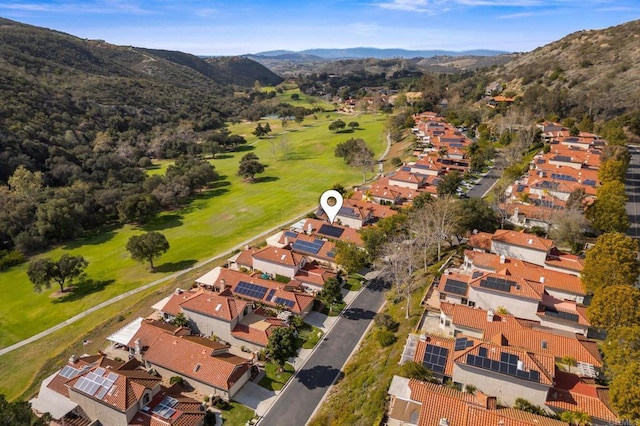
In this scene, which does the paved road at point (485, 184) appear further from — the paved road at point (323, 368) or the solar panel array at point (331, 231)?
the paved road at point (323, 368)

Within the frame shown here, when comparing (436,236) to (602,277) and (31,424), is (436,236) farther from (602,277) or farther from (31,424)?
(31,424)

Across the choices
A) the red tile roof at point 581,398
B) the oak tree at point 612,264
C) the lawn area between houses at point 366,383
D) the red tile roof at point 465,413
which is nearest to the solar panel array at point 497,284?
the oak tree at point 612,264

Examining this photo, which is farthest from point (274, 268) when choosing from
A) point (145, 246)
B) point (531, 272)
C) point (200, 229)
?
point (200, 229)

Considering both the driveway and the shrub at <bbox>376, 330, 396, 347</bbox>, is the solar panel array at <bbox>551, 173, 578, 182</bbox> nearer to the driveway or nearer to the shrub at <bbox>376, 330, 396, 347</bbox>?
the shrub at <bbox>376, 330, 396, 347</bbox>

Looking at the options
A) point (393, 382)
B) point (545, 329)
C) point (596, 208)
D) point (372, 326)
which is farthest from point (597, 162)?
point (393, 382)

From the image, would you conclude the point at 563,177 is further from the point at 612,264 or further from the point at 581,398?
the point at 581,398

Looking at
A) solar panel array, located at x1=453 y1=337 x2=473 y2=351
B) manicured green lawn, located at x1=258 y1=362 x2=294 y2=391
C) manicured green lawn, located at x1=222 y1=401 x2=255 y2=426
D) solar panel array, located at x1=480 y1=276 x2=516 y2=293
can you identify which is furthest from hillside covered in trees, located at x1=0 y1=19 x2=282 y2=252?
solar panel array, located at x1=453 y1=337 x2=473 y2=351
